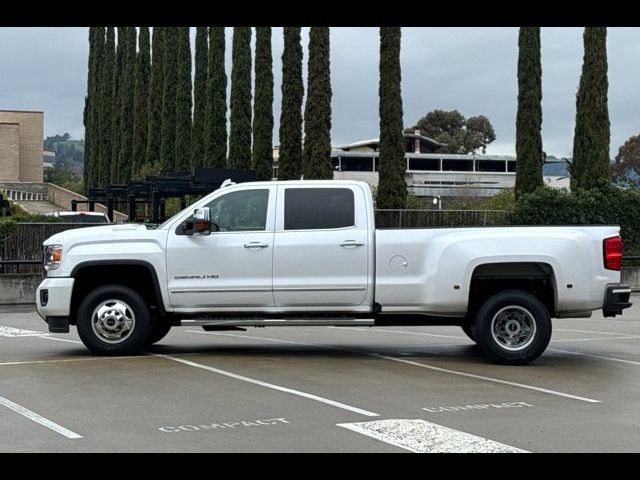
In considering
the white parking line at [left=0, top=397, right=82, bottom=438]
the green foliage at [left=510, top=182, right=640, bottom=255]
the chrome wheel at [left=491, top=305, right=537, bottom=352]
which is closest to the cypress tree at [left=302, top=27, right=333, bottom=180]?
the green foliage at [left=510, top=182, right=640, bottom=255]

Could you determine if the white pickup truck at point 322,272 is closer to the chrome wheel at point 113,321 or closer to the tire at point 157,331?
the chrome wheel at point 113,321

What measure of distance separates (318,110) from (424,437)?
1242 inches

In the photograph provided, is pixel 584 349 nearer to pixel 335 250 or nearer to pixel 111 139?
pixel 335 250

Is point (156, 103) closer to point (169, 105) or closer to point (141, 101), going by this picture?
point (169, 105)

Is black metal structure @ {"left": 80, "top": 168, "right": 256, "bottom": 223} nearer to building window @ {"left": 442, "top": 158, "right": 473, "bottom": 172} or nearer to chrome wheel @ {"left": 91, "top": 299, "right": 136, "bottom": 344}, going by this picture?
chrome wheel @ {"left": 91, "top": 299, "right": 136, "bottom": 344}

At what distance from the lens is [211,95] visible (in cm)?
4869

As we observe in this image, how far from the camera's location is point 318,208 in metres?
12.5

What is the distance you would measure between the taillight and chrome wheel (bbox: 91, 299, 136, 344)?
5590 mm

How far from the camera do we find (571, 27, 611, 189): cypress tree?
3538 cm

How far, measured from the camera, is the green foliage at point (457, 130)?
364ft

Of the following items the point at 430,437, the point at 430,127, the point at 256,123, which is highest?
the point at 430,127

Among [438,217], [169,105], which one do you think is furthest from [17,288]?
[169,105]
